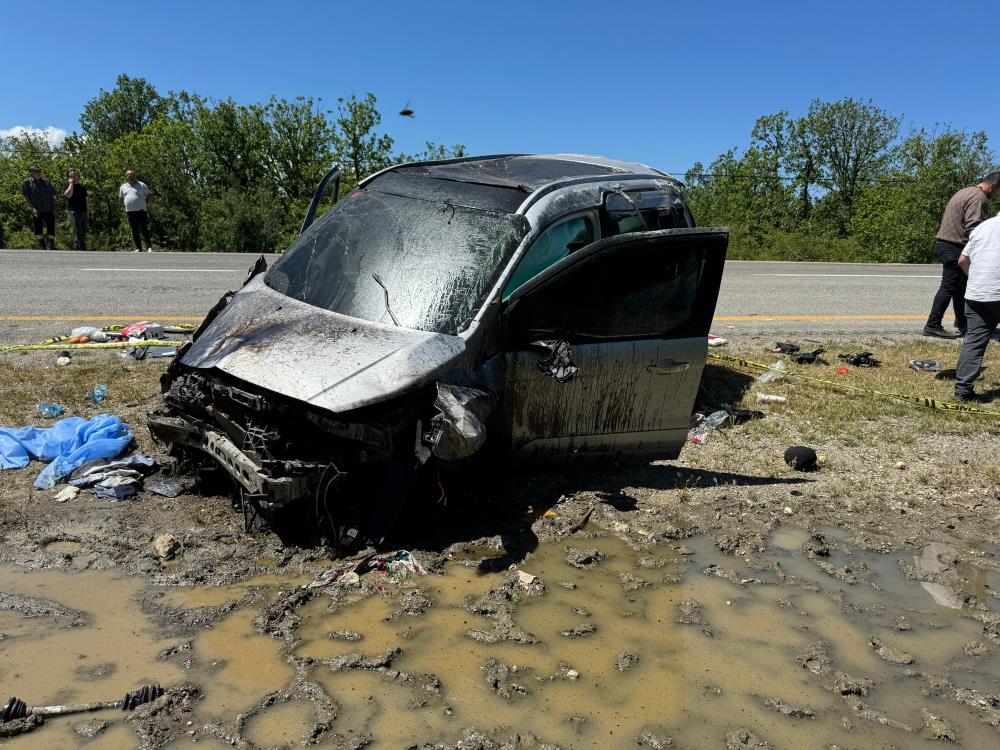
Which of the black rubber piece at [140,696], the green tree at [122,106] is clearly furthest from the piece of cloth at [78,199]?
the green tree at [122,106]

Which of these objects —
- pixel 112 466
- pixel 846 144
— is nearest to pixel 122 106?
pixel 846 144

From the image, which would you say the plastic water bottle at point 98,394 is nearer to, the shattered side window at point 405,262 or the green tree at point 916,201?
the shattered side window at point 405,262

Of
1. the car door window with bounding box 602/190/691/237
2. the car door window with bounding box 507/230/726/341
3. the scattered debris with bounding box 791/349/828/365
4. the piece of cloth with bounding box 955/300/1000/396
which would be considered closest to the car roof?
the car door window with bounding box 602/190/691/237

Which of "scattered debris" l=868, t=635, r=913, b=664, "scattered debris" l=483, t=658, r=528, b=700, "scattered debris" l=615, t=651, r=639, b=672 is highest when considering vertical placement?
"scattered debris" l=483, t=658, r=528, b=700

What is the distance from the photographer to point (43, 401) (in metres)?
6.18

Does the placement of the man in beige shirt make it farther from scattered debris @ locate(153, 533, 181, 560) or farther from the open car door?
scattered debris @ locate(153, 533, 181, 560)

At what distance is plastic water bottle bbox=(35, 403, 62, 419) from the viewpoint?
19.4ft

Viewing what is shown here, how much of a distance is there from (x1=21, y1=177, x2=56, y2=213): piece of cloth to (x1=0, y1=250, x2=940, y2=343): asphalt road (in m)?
2.87

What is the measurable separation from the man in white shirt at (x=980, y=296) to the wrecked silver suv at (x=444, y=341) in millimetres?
3580

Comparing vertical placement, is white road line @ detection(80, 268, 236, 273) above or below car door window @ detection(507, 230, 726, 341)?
below

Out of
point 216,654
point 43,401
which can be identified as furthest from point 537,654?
point 43,401

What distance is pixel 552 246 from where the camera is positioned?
191 inches

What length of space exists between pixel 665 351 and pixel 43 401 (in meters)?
4.75

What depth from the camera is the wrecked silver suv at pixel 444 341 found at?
390 cm
